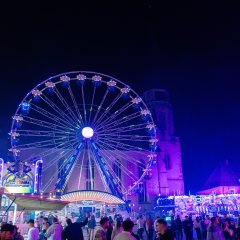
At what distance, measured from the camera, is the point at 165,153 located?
5250cm

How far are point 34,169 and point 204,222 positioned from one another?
61.5ft

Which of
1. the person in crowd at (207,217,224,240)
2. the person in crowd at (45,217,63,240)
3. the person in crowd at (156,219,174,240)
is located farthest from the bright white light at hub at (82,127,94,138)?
the person in crowd at (156,219,174,240)

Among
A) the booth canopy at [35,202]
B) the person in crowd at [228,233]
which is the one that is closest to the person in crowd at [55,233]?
the booth canopy at [35,202]

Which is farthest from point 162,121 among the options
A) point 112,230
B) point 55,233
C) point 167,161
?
point 55,233

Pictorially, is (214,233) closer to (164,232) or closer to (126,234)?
(164,232)

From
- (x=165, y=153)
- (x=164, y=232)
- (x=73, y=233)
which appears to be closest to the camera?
(x=164, y=232)

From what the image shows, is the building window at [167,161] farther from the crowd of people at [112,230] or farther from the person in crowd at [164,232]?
the person in crowd at [164,232]

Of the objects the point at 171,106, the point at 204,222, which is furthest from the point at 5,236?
the point at 171,106

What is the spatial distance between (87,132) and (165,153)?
27.1 metres

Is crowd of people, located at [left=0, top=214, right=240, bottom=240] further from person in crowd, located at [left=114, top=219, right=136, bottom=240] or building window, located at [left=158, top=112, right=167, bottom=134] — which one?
building window, located at [left=158, top=112, right=167, bottom=134]

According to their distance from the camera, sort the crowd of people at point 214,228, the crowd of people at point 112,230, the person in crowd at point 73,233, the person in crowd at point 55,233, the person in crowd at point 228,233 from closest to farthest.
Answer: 1. the crowd of people at point 112,230
2. the person in crowd at point 73,233
3. the person in crowd at point 55,233
4. the crowd of people at point 214,228
5. the person in crowd at point 228,233

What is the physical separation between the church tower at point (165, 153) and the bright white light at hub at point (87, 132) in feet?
78.9

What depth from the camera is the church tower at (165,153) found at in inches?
1956

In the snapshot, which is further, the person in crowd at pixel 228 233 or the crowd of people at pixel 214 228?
the person in crowd at pixel 228 233
